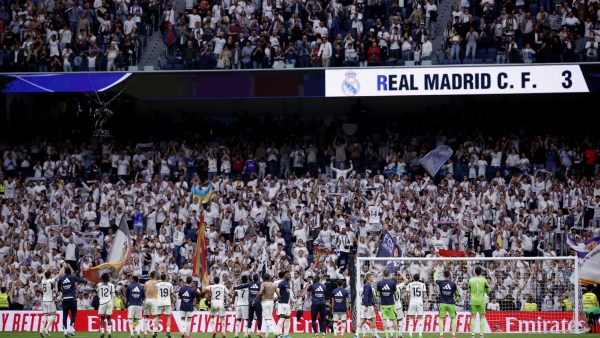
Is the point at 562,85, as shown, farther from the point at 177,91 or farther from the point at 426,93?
the point at 177,91

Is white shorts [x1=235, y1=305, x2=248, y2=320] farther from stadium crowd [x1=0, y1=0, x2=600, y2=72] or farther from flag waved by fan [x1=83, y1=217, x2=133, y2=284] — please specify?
stadium crowd [x1=0, y1=0, x2=600, y2=72]

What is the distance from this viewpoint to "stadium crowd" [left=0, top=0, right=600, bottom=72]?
120ft

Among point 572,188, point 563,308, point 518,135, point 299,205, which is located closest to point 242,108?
point 299,205

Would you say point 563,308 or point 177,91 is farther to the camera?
point 177,91

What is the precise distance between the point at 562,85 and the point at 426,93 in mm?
4275

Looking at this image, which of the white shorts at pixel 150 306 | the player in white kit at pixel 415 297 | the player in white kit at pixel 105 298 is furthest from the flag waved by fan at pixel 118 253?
the player in white kit at pixel 415 297

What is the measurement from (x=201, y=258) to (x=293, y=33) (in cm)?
922

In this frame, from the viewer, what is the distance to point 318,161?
1521 inches

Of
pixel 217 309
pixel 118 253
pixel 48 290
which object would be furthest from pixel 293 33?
pixel 48 290

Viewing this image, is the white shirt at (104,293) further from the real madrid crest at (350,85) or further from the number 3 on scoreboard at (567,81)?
the number 3 on scoreboard at (567,81)

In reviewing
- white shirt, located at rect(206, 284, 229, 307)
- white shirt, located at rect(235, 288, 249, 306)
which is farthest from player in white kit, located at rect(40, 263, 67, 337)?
white shirt, located at rect(235, 288, 249, 306)

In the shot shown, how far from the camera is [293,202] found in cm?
3597

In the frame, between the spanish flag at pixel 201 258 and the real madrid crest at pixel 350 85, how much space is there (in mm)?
7154

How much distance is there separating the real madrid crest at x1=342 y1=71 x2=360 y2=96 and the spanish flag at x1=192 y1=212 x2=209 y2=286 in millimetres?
7154
